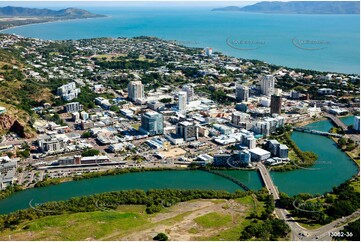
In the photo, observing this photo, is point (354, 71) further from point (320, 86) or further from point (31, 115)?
point (31, 115)

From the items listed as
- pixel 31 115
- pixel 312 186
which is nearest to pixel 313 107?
pixel 312 186

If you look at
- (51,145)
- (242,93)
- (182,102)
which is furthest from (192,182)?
(242,93)

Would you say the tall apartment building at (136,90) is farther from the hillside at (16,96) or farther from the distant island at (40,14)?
the distant island at (40,14)

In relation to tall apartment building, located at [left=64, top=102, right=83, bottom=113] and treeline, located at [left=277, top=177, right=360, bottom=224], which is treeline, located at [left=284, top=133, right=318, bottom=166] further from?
tall apartment building, located at [left=64, top=102, right=83, bottom=113]

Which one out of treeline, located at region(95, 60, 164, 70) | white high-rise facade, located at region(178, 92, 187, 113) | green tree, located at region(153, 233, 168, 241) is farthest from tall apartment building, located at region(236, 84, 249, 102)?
green tree, located at region(153, 233, 168, 241)

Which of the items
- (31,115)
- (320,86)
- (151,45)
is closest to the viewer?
(31,115)

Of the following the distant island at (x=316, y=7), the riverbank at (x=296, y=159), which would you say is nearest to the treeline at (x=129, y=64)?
the riverbank at (x=296, y=159)

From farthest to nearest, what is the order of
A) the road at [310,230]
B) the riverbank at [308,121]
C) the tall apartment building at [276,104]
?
1. the tall apartment building at [276,104]
2. the riverbank at [308,121]
3. the road at [310,230]
